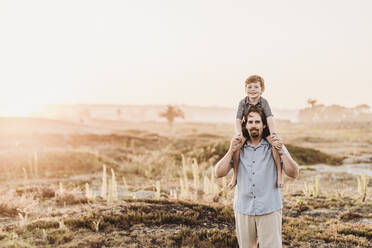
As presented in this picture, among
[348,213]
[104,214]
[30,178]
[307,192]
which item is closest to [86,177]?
[30,178]

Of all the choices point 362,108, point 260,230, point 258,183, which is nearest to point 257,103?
point 258,183

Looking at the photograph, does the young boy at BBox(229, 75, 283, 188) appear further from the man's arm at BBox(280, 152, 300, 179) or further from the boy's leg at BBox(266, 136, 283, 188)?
the man's arm at BBox(280, 152, 300, 179)

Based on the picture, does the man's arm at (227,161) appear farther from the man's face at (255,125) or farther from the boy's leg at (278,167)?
the boy's leg at (278,167)

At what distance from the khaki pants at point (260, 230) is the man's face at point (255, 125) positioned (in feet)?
2.92

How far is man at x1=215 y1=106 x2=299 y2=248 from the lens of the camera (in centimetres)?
358

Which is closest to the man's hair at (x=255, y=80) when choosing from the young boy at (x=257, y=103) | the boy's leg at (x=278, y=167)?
the young boy at (x=257, y=103)

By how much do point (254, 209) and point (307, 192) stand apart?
25.7ft

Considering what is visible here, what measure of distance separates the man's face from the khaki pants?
89 cm

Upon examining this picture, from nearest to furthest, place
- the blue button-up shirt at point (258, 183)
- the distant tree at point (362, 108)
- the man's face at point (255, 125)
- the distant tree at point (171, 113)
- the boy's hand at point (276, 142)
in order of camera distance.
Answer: the boy's hand at point (276, 142) → the blue button-up shirt at point (258, 183) → the man's face at point (255, 125) → the distant tree at point (171, 113) → the distant tree at point (362, 108)

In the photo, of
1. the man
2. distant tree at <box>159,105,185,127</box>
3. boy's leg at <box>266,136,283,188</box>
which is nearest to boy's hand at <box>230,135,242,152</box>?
the man

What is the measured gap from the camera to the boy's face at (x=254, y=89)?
3.78 metres

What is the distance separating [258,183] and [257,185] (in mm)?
25

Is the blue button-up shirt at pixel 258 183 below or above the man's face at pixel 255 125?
below

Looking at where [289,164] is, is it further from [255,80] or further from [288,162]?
[255,80]
